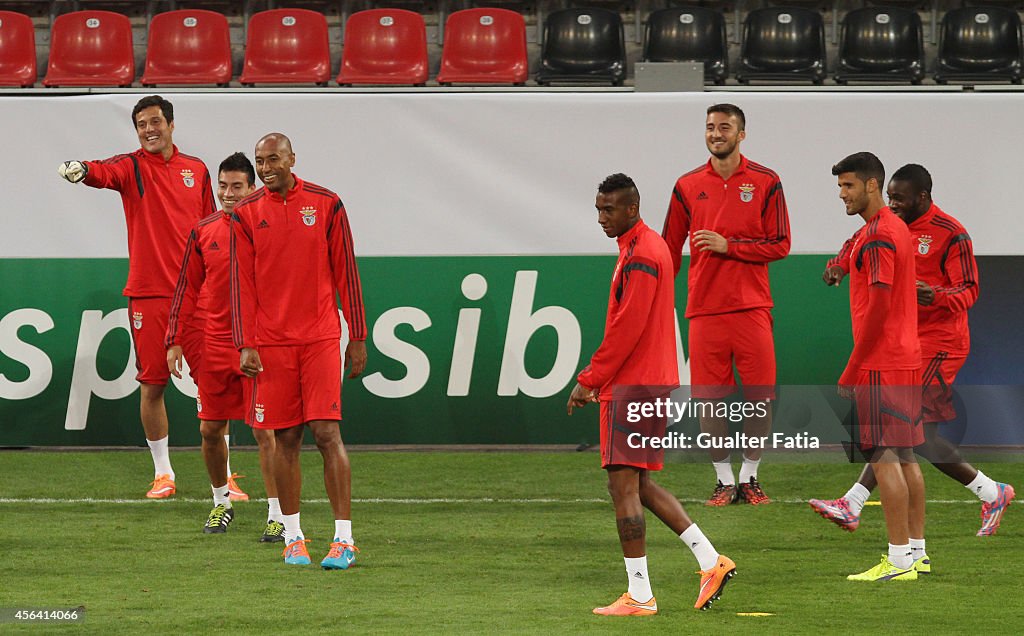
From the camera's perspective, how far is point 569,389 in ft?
33.2

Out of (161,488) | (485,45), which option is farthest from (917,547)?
(485,45)

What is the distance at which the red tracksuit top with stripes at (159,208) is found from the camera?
8641 millimetres

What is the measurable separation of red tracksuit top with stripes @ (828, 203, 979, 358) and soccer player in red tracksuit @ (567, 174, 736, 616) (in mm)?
2119

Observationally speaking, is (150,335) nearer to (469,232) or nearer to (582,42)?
(469,232)

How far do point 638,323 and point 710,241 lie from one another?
9.08 ft

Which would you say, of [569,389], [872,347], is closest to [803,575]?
[872,347]

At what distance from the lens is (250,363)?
21.4ft

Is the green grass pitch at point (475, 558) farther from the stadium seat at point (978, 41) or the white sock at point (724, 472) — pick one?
the stadium seat at point (978, 41)

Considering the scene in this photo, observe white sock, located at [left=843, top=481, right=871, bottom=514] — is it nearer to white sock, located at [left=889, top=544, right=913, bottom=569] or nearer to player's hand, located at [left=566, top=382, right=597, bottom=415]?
white sock, located at [left=889, top=544, right=913, bottom=569]

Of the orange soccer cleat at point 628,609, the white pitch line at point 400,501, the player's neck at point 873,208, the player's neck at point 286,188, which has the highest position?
the player's neck at point 286,188

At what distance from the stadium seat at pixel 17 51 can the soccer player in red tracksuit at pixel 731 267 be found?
680 centimetres

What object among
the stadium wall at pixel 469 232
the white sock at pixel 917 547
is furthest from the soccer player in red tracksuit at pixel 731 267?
the white sock at pixel 917 547

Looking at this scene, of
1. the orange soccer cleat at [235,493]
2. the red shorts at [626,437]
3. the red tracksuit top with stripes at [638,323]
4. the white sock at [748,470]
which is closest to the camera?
the red tracksuit top with stripes at [638,323]

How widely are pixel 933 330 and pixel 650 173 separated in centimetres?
331
